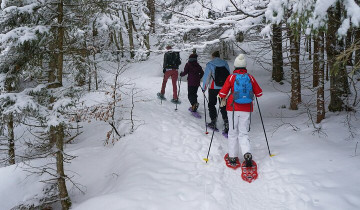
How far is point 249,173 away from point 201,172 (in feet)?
3.05

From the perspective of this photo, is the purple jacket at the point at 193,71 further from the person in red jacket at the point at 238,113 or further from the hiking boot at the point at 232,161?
the hiking boot at the point at 232,161

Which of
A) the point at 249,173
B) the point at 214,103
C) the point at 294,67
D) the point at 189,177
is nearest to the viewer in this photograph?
the point at 189,177

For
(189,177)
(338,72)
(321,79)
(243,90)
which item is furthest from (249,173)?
(338,72)

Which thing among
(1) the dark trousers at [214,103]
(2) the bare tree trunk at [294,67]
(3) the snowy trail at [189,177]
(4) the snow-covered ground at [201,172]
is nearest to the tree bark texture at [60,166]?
(4) the snow-covered ground at [201,172]

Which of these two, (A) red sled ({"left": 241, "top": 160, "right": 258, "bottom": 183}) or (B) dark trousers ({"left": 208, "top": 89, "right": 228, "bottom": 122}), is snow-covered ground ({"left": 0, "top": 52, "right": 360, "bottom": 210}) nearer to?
(A) red sled ({"left": 241, "top": 160, "right": 258, "bottom": 183})

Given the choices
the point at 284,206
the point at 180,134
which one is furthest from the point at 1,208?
the point at 284,206

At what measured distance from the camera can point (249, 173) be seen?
4.61 meters

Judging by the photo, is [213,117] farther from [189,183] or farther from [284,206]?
[284,206]

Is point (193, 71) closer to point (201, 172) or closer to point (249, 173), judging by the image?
point (201, 172)

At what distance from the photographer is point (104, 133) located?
7824 mm

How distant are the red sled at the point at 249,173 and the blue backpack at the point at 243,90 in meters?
1.31

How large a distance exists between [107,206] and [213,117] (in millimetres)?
4321

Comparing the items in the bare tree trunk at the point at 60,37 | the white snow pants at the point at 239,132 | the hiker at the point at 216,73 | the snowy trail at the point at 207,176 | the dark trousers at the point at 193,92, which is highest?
the bare tree trunk at the point at 60,37

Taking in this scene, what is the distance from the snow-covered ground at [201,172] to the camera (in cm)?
373
